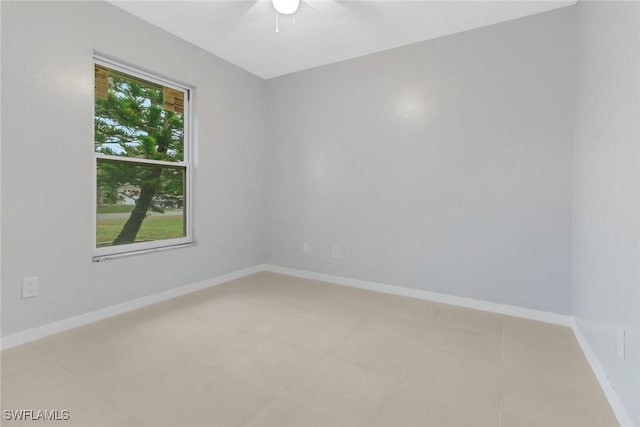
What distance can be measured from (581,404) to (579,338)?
853 mm

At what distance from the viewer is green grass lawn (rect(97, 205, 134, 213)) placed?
242cm

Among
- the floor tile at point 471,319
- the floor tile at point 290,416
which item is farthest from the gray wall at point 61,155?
the floor tile at point 471,319

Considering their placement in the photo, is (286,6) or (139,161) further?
(139,161)

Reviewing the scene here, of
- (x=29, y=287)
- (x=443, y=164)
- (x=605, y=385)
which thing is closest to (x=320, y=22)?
(x=443, y=164)

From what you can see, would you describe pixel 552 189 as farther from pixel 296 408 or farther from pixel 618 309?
pixel 296 408

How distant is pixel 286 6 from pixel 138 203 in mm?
2146

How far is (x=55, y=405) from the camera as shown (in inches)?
53.1

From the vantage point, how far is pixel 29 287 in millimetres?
1948

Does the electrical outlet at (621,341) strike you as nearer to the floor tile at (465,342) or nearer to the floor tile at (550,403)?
the floor tile at (550,403)

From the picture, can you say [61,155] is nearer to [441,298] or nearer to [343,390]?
[343,390]

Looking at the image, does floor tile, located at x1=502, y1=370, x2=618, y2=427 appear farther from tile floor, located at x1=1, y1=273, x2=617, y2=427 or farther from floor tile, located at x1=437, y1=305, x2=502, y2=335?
floor tile, located at x1=437, y1=305, x2=502, y2=335

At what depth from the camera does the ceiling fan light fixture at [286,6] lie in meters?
A: 2.26

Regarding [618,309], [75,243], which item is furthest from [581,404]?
[75,243]

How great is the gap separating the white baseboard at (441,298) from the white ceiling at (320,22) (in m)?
2.46
